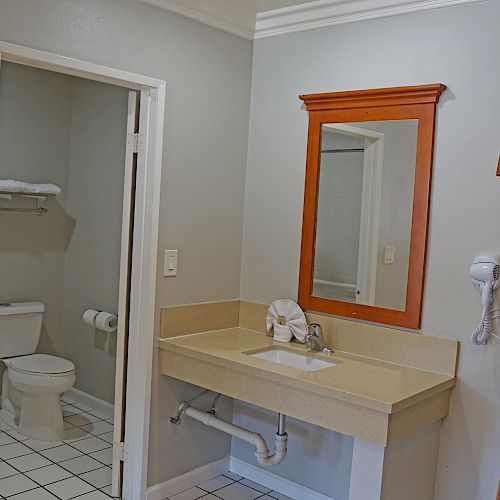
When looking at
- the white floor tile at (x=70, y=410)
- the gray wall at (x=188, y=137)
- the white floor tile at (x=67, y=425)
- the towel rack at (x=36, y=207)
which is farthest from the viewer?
the white floor tile at (x=70, y=410)

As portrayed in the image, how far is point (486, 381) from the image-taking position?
2561mm

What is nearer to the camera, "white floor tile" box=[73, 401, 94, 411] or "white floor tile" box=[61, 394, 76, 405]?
"white floor tile" box=[73, 401, 94, 411]

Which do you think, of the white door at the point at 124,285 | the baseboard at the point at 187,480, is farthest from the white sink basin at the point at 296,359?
the baseboard at the point at 187,480

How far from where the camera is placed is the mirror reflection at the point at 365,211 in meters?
2.79

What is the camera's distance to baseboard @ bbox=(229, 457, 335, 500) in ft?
10.2

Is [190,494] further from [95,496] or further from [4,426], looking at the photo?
[4,426]

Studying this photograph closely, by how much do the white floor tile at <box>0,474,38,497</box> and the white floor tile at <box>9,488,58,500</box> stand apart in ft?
0.12

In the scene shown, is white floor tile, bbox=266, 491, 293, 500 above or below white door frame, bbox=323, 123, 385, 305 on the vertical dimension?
below

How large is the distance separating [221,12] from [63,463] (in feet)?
8.12

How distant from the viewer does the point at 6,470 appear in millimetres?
3297

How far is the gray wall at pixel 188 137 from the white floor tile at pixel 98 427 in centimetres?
91

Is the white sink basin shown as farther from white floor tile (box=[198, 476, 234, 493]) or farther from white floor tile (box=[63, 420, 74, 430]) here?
white floor tile (box=[63, 420, 74, 430])

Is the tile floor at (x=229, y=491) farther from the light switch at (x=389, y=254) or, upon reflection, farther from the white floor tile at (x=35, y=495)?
the light switch at (x=389, y=254)

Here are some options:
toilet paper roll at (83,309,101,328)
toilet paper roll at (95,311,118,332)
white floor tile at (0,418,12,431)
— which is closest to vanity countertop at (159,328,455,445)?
toilet paper roll at (95,311,118,332)
